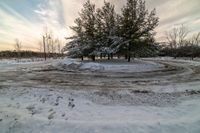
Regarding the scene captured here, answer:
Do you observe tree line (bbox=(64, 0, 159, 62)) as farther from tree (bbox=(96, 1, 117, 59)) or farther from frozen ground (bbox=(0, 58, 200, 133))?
frozen ground (bbox=(0, 58, 200, 133))

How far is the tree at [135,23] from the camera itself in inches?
922

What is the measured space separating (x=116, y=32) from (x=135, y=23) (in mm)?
3190

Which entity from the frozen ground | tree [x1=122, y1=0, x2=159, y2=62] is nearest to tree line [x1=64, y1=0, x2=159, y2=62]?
tree [x1=122, y1=0, x2=159, y2=62]

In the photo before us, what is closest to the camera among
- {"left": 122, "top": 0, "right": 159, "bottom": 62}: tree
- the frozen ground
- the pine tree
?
the frozen ground

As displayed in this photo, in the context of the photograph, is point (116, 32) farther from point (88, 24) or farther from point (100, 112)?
point (100, 112)

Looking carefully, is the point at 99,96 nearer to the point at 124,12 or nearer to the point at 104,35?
the point at 124,12

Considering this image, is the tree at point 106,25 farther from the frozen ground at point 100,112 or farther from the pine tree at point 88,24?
the frozen ground at point 100,112

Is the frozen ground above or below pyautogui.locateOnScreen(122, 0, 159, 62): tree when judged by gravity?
below

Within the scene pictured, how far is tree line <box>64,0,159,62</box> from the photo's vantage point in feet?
76.8

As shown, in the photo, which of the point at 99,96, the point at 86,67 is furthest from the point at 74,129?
the point at 86,67

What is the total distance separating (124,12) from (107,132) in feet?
72.1

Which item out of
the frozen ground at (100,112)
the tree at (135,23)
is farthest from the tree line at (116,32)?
the frozen ground at (100,112)

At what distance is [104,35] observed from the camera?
91.4 feet

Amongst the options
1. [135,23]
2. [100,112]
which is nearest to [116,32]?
[135,23]
